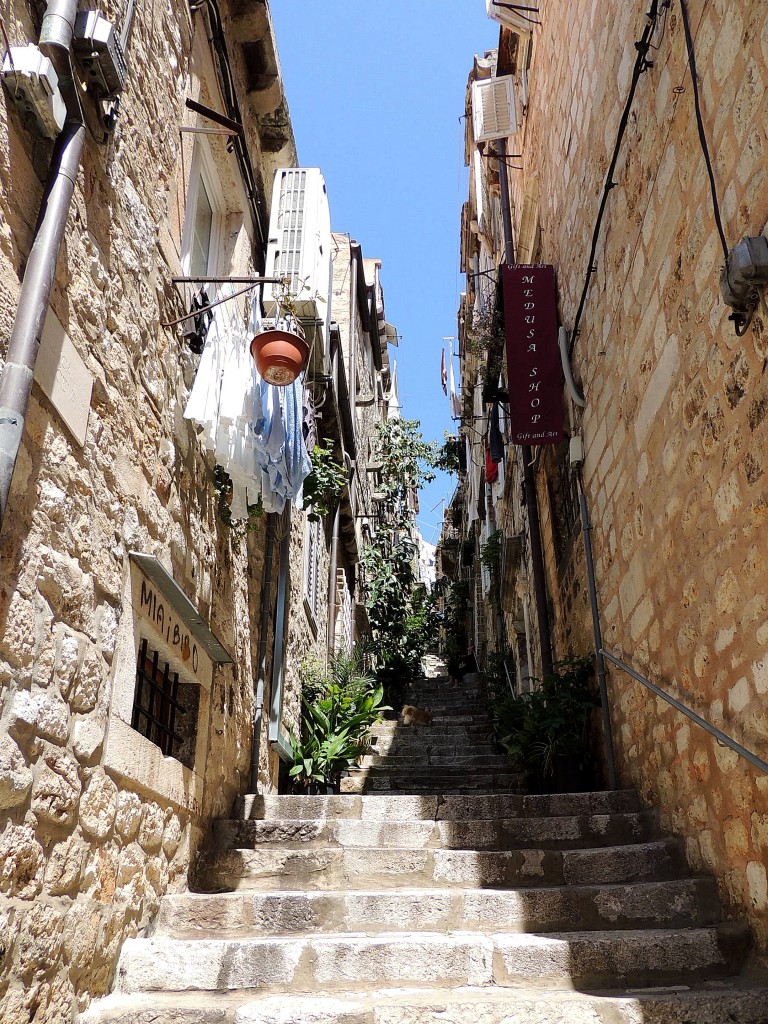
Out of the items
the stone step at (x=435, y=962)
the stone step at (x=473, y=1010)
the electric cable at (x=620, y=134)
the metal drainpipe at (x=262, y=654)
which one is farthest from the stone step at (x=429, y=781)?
the electric cable at (x=620, y=134)

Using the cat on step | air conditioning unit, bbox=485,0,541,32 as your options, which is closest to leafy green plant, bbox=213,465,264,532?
the cat on step

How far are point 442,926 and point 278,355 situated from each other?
277 centimetres

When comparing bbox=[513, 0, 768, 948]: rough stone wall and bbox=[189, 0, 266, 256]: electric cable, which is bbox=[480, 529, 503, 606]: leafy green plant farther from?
bbox=[189, 0, 266, 256]: electric cable

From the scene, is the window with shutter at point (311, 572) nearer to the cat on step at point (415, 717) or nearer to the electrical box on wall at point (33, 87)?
the cat on step at point (415, 717)

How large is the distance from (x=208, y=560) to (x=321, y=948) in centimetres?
217

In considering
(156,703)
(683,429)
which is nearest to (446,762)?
(156,703)

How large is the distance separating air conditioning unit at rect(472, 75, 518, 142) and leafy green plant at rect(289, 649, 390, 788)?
6.91 meters

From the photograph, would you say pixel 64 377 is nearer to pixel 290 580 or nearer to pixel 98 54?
pixel 98 54

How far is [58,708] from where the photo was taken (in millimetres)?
2723

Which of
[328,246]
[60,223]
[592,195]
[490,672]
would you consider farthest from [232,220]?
[490,672]

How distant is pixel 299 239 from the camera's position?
637 centimetres

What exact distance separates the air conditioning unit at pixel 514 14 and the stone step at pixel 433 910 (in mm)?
8548

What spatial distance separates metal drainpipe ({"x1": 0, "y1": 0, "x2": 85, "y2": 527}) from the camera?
2.37 meters

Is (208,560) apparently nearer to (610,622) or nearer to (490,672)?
(610,622)
